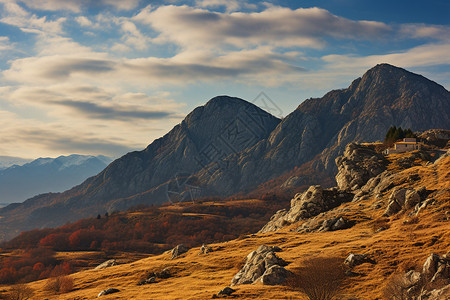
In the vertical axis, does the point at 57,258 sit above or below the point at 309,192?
below

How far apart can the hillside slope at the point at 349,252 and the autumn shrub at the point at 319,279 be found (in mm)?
1592

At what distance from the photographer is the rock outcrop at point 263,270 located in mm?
56031

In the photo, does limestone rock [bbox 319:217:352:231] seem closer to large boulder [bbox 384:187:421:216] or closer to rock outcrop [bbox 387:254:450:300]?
large boulder [bbox 384:187:421:216]

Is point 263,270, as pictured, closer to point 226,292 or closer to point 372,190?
point 226,292

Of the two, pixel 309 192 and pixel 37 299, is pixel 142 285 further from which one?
pixel 309 192

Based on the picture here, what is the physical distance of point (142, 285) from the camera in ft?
238

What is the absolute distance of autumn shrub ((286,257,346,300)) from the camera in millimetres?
45781

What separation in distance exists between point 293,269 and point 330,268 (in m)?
7.26

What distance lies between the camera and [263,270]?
204 feet

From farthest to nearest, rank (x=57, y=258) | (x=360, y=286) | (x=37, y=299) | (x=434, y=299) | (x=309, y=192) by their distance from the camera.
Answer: (x=57, y=258), (x=309, y=192), (x=37, y=299), (x=360, y=286), (x=434, y=299)

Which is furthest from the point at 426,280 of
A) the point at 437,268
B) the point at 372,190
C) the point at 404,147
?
the point at 404,147

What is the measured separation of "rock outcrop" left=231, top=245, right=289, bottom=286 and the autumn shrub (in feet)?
6.43

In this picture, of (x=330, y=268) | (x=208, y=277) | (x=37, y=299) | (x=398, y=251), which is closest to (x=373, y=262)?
(x=398, y=251)

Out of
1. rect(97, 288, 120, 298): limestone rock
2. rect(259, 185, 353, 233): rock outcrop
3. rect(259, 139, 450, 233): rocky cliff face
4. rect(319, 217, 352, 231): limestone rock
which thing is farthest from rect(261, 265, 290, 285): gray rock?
rect(259, 185, 353, 233): rock outcrop
